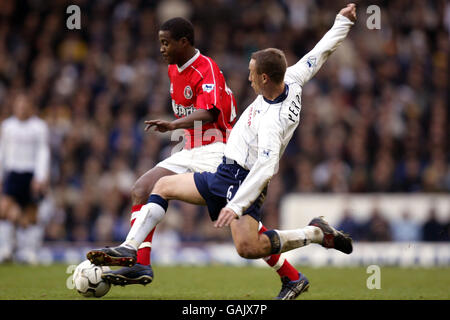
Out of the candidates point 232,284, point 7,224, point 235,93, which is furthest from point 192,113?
point 235,93

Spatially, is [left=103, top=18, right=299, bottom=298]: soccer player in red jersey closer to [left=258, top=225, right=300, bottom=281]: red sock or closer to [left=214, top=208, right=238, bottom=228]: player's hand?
[left=258, top=225, right=300, bottom=281]: red sock

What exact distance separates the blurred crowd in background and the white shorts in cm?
570

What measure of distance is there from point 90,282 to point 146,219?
2.26 feet

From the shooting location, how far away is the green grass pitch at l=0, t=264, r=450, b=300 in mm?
6477

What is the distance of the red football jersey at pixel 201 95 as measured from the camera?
21.6ft

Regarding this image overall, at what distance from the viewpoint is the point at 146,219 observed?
607 centimetres

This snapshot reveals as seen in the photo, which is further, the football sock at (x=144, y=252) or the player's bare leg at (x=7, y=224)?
the player's bare leg at (x=7, y=224)

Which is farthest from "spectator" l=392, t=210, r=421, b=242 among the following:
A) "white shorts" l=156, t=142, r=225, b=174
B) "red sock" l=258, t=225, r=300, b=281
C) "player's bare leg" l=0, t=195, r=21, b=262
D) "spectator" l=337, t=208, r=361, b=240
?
"white shorts" l=156, t=142, r=225, b=174

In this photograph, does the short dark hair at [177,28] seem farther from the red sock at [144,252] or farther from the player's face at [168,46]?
the red sock at [144,252]

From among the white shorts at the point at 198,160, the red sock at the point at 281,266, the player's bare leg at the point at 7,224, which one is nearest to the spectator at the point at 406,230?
the player's bare leg at the point at 7,224

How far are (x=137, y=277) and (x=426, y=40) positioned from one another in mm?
12008

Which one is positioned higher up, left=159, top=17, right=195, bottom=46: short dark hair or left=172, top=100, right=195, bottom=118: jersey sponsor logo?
left=159, top=17, right=195, bottom=46: short dark hair
